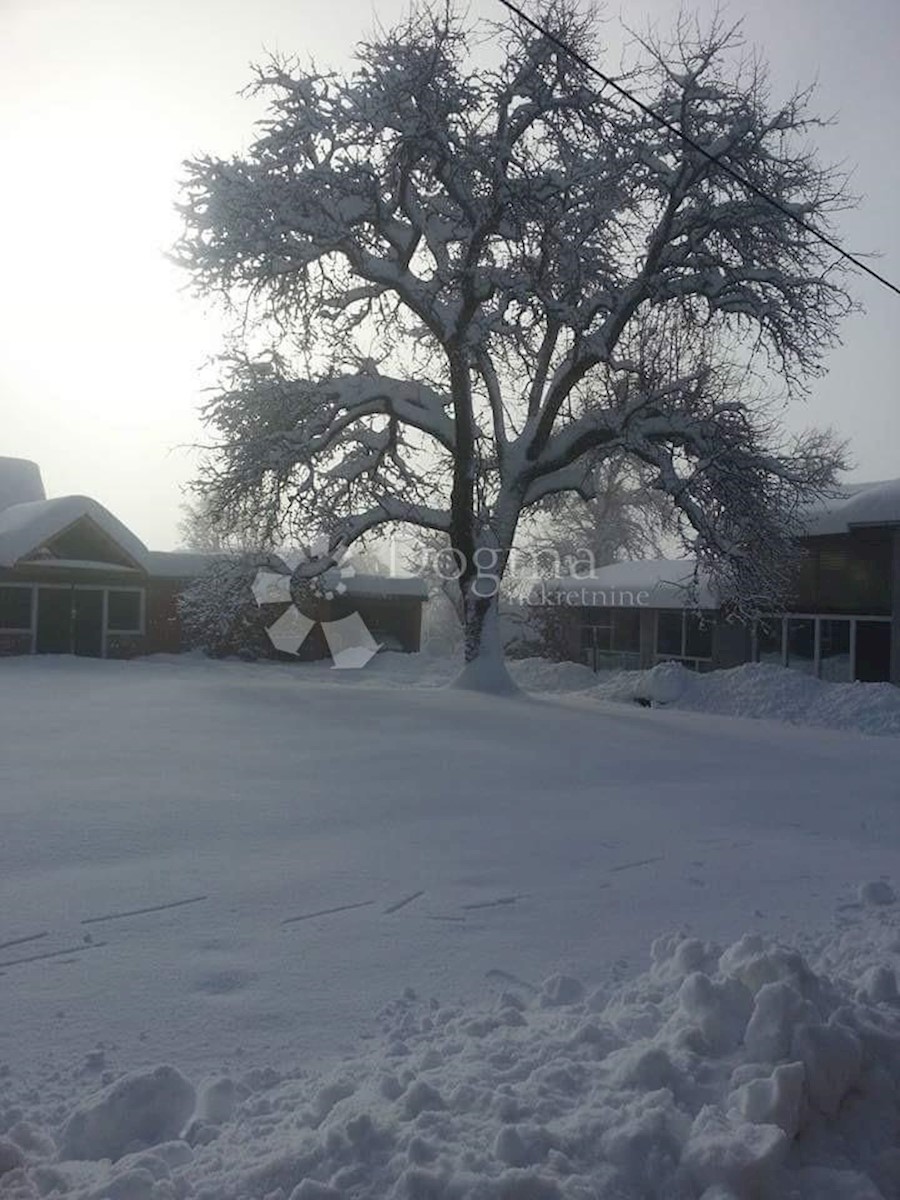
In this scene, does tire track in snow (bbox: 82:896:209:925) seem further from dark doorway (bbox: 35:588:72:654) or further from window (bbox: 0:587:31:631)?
dark doorway (bbox: 35:588:72:654)

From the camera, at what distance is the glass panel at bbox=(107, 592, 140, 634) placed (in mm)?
31219

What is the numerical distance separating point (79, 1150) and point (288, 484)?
671 inches

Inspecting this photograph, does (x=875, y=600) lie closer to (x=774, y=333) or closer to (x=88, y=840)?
(x=774, y=333)

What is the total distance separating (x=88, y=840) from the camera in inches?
284

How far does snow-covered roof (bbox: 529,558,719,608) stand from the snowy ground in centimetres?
1906

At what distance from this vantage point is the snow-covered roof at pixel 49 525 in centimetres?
2838

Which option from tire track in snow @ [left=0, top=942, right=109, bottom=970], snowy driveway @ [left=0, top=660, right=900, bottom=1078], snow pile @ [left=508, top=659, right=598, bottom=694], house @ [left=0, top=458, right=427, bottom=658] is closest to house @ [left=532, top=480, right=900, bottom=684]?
snow pile @ [left=508, top=659, right=598, bottom=694]

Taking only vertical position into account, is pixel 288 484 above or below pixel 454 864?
above

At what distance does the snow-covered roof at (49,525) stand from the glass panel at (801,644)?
1769 centimetres

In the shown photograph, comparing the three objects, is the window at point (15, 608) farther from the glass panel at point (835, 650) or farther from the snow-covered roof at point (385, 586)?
the glass panel at point (835, 650)

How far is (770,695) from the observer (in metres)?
20.0

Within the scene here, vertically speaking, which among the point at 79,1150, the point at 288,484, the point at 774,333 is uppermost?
the point at 774,333

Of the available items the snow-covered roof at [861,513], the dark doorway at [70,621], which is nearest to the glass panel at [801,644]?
the snow-covered roof at [861,513]

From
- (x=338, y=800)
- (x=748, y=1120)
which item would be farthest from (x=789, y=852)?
(x=748, y=1120)
